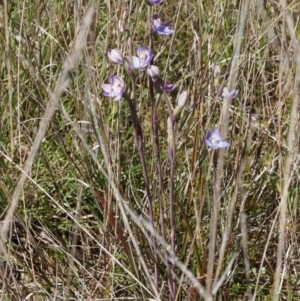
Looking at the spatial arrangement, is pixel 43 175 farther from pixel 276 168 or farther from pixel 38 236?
pixel 276 168

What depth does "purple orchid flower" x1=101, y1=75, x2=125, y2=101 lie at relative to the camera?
40.5 inches

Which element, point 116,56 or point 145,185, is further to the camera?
point 145,185

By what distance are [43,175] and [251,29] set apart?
59cm

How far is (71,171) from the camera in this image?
1.56m

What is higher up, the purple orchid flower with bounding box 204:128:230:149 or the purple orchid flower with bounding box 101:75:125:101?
the purple orchid flower with bounding box 101:75:125:101

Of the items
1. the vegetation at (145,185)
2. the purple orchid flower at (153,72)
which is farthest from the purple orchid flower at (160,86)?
the vegetation at (145,185)

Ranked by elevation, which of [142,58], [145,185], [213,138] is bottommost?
[145,185]

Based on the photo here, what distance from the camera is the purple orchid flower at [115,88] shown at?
3.38 ft

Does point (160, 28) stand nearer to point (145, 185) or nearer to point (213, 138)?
point (213, 138)

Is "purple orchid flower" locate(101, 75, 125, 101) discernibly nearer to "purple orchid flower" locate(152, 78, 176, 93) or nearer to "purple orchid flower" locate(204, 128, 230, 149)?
"purple orchid flower" locate(152, 78, 176, 93)

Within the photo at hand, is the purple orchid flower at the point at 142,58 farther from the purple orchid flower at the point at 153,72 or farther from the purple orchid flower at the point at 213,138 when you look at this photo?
the purple orchid flower at the point at 213,138

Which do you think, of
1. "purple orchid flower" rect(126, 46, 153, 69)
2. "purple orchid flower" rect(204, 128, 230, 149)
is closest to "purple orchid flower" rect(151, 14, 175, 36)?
"purple orchid flower" rect(126, 46, 153, 69)

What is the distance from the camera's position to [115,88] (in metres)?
1.05

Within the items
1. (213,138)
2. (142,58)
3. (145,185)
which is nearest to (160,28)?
(142,58)
